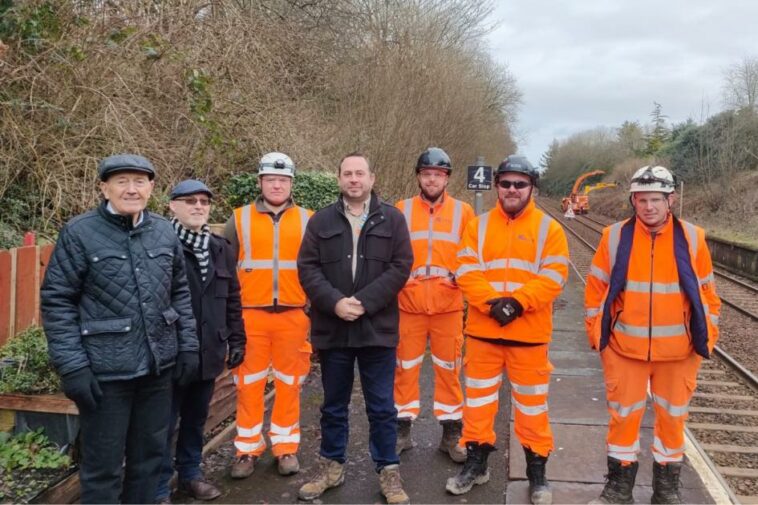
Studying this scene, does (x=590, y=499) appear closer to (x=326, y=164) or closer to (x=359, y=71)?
(x=326, y=164)

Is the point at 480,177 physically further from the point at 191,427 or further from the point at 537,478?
the point at 191,427

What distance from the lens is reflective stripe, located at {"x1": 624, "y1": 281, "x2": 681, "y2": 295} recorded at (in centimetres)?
353

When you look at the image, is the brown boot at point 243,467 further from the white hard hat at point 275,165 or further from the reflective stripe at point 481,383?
the white hard hat at point 275,165

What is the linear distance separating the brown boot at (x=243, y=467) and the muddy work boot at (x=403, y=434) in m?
1.10

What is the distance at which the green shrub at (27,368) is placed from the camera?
3777 mm

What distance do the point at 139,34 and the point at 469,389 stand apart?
5.89 meters

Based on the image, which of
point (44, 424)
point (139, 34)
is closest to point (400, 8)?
point (139, 34)

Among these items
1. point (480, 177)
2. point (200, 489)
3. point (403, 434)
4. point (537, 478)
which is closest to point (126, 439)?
point (200, 489)

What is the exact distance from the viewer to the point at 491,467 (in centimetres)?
418

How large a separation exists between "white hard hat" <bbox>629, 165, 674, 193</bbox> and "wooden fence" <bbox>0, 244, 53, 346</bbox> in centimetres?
434

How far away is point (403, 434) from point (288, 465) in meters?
0.91

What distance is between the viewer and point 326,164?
1127 centimetres

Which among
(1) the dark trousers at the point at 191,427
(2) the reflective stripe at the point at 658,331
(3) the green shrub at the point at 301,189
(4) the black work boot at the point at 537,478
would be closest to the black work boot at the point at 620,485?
(4) the black work boot at the point at 537,478

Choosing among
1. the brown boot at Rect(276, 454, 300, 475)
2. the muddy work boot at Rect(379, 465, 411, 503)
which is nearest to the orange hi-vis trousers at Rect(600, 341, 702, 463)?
the muddy work boot at Rect(379, 465, 411, 503)
